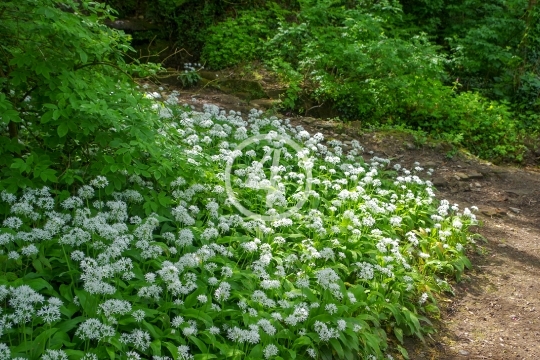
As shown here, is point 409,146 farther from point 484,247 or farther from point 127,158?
point 127,158

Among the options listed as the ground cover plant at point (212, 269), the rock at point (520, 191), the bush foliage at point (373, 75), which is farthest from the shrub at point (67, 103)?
the rock at point (520, 191)

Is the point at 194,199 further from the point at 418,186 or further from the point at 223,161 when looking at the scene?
the point at 418,186

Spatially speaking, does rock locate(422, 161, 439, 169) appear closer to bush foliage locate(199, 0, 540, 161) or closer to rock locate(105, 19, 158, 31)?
bush foliage locate(199, 0, 540, 161)

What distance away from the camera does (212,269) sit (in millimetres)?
4406

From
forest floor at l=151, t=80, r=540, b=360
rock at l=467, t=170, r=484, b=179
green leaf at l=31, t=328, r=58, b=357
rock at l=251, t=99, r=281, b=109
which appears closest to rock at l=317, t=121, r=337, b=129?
forest floor at l=151, t=80, r=540, b=360

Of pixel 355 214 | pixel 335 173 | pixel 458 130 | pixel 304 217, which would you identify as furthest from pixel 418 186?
pixel 458 130

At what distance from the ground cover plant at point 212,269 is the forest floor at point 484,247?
308mm

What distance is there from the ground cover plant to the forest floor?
308 mm

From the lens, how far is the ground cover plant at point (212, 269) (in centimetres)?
355

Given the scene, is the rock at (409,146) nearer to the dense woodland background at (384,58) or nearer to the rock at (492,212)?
the dense woodland background at (384,58)

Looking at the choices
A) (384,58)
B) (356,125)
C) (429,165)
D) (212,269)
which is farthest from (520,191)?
(212,269)

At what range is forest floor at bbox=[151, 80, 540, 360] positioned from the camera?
5535 millimetres

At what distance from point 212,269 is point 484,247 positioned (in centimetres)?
443

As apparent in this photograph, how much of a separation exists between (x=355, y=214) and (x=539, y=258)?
277 centimetres
